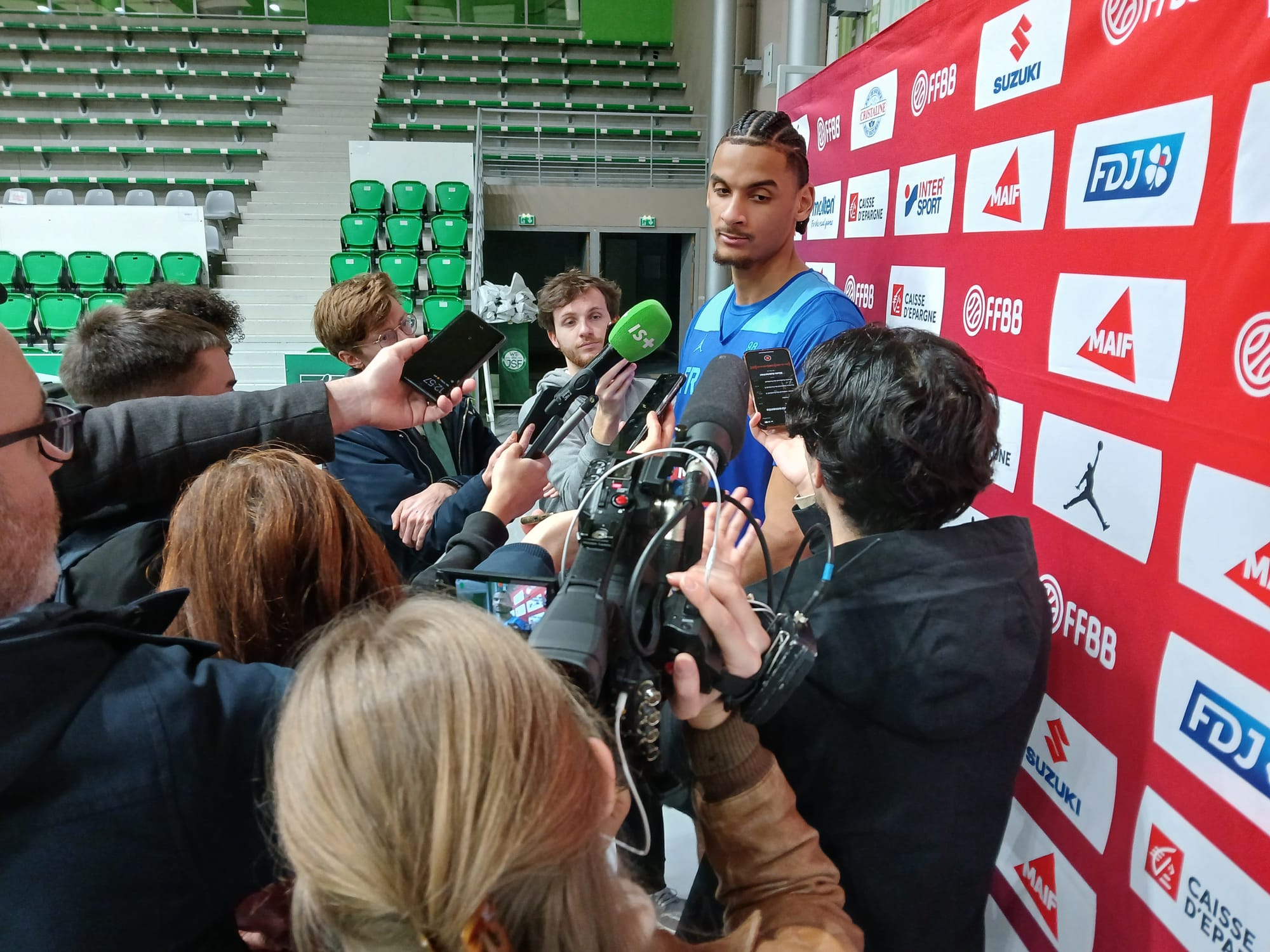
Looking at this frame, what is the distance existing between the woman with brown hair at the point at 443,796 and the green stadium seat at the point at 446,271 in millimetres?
8025

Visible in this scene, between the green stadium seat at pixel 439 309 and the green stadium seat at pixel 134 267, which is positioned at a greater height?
the green stadium seat at pixel 134 267

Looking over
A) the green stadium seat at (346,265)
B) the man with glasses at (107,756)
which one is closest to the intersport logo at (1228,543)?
the man with glasses at (107,756)

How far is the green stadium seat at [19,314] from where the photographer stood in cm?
724

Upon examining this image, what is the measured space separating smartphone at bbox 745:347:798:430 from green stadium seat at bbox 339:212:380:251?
8101mm

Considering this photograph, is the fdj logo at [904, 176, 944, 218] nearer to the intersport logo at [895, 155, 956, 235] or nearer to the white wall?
the intersport logo at [895, 155, 956, 235]

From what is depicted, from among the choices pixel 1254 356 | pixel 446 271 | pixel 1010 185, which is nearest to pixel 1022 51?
pixel 1010 185

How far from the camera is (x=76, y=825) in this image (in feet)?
2.03

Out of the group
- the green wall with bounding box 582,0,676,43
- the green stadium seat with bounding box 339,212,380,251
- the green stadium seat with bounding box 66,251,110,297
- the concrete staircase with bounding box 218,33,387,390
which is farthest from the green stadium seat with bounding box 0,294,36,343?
the green wall with bounding box 582,0,676,43

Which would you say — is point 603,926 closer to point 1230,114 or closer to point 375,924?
point 375,924

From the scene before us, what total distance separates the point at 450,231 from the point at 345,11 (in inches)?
226

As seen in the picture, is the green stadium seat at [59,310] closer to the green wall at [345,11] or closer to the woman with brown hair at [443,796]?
the green wall at [345,11]

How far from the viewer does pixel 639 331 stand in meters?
1.50

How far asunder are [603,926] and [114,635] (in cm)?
47

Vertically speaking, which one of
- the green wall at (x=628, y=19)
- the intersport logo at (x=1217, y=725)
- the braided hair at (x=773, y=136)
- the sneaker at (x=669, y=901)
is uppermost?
the green wall at (x=628, y=19)
